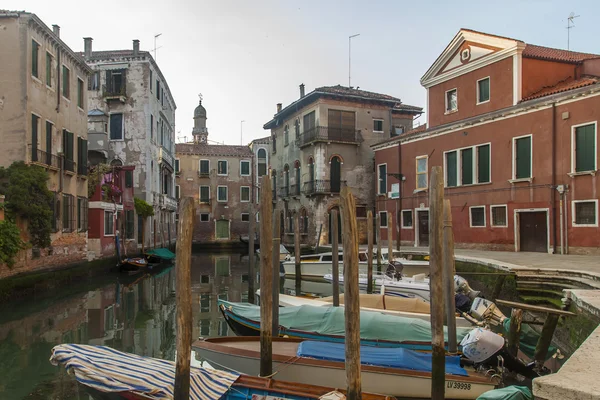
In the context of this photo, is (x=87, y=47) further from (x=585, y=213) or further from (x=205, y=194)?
(x=585, y=213)

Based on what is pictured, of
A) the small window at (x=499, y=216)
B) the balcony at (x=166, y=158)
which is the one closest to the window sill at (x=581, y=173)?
the small window at (x=499, y=216)

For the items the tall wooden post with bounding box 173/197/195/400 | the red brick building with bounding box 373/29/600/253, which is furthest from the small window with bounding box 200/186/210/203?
the tall wooden post with bounding box 173/197/195/400

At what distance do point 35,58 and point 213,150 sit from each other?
25581 millimetres

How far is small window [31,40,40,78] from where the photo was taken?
14.8 meters

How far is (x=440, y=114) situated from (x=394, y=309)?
44.7 feet

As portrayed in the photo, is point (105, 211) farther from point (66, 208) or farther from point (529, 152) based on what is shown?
point (529, 152)

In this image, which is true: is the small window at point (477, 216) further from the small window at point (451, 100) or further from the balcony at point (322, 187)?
the balcony at point (322, 187)

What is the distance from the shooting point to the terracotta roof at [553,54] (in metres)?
17.9

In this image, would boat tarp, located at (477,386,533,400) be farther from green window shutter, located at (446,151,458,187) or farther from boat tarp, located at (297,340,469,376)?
green window shutter, located at (446,151,458,187)

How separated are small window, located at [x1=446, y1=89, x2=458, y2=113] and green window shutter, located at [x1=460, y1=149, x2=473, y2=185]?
2.02 m

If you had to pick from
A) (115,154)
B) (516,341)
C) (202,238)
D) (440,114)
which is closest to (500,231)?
(440,114)

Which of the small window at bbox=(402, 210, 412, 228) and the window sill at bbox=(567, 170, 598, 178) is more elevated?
the window sill at bbox=(567, 170, 598, 178)

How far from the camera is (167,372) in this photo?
535 cm

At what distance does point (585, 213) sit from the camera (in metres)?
14.9
